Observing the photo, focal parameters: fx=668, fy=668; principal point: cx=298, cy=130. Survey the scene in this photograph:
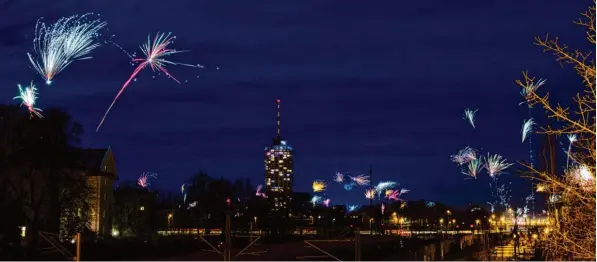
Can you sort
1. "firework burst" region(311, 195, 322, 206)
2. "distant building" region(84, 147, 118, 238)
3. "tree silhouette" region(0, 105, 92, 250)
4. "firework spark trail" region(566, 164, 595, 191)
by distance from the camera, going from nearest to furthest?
"firework spark trail" region(566, 164, 595, 191), "tree silhouette" region(0, 105, 92, 250), "distant building" region(84, 147, 118, 238), "firework burst" region(311, 195, 322, 206)

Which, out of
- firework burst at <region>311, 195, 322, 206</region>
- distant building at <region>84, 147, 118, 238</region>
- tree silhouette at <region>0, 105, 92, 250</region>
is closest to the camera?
tree silhouette at <region>0, 105, 92, 250</region>

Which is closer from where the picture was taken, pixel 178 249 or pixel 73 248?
pixel 73 248

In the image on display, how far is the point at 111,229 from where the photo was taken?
227 ft

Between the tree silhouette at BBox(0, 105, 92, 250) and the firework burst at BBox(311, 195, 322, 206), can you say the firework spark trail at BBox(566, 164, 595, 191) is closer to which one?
the tree silhouette at BBox(0, 105, 92, 250)

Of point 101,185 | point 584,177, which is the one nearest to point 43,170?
point 101,185

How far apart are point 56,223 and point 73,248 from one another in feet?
23.4

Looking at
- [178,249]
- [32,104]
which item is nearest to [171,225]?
[178,249]

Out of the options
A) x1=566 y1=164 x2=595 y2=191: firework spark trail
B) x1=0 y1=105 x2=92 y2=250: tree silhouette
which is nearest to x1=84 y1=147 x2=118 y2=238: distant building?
x1=0 y1=105 x2=92 y2=250: tree silhouette

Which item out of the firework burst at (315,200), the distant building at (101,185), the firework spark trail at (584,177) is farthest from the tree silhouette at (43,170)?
the firework burst at (315,200)

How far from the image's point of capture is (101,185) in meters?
65.1

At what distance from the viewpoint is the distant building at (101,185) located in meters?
61.5

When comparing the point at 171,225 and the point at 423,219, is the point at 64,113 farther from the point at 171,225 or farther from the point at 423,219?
the point at 423,219

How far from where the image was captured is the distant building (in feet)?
202

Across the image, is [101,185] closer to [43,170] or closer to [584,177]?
[43,170]
